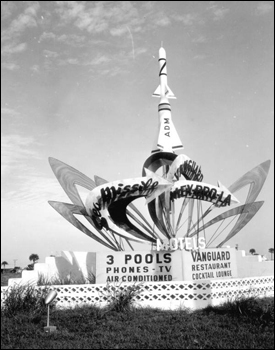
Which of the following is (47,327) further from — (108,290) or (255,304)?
(255,304)

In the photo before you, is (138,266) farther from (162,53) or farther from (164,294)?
(162,53)

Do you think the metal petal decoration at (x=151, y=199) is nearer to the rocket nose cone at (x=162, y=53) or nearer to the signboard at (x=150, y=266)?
the signboard at (x=150, y=266)

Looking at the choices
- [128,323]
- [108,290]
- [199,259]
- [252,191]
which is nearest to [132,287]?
[108,290]

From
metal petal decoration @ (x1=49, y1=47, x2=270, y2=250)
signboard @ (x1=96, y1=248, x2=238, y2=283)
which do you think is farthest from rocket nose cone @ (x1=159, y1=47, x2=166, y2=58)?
signboard @ (x1=96, y1=248, x2=238, y2=283)

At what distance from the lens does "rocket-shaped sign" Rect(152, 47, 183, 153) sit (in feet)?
73.2

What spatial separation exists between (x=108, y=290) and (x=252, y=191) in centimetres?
1170

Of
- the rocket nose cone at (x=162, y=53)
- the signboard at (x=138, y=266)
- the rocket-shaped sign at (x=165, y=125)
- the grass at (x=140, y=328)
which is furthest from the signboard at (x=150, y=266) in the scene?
the rocket nose cone at (x=162, y=53)

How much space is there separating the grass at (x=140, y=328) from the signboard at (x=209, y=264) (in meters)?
2.97

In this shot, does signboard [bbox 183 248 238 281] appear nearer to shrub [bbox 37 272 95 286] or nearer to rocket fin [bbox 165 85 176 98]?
shrub [bbox 37 272 95 286]

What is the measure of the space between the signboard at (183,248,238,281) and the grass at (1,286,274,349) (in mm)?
2966

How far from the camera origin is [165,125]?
74.7ft

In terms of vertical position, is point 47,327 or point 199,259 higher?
point 199,259

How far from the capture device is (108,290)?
14.8m

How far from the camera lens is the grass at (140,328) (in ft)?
30.8
